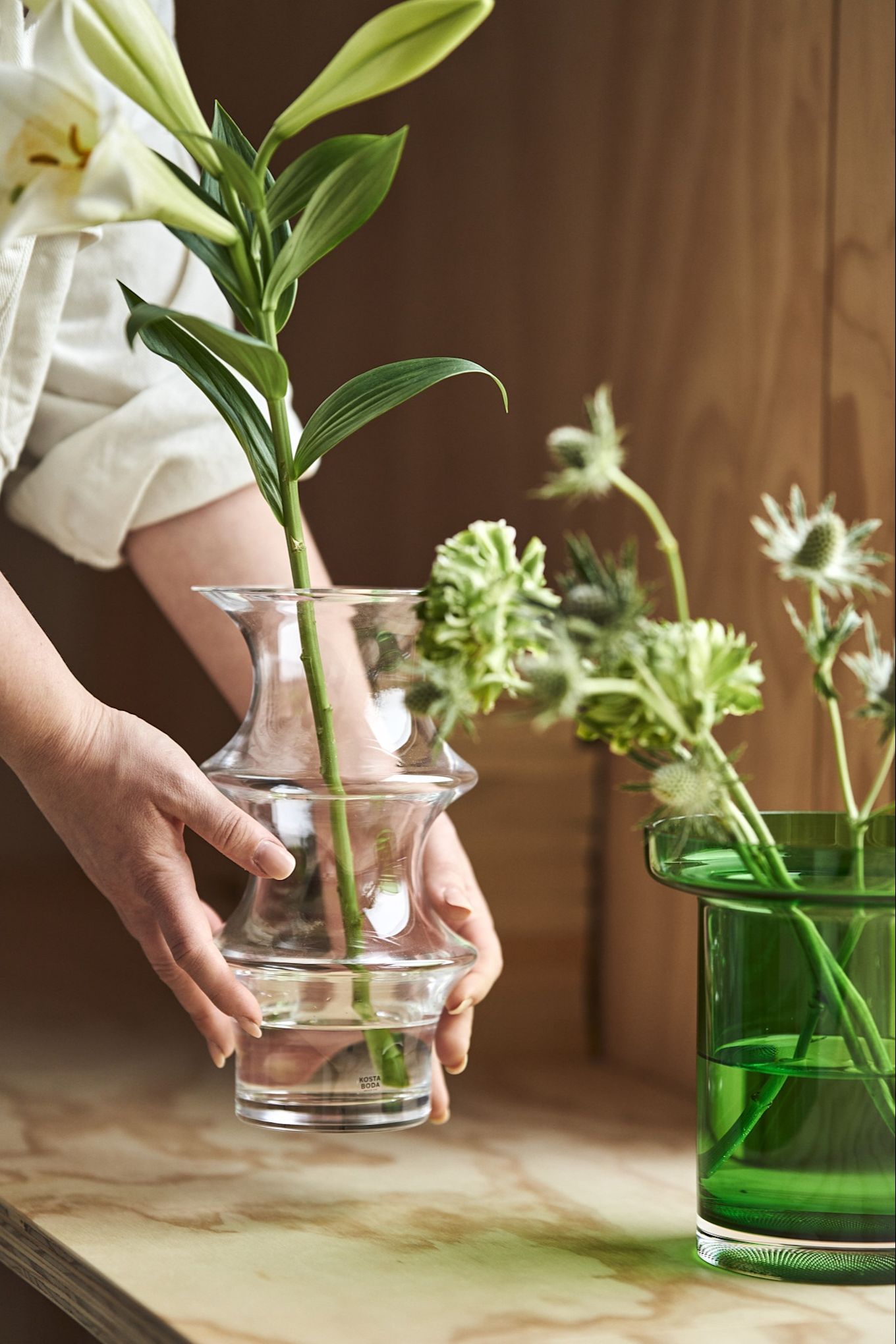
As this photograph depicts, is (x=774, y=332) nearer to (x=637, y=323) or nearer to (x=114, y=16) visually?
(x=637, y=323)

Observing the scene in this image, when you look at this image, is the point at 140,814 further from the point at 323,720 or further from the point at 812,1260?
the point at 812,1260

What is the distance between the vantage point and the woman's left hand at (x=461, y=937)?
0.65 metres

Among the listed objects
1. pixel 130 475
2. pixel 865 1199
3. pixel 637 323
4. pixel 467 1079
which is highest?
pixel 637 323

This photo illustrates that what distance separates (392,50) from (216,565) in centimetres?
38

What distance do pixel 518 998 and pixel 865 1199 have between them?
0.52m

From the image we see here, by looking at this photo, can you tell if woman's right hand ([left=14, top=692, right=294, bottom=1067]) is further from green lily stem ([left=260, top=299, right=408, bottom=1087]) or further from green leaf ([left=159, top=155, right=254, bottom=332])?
green leaf ([left=159, top=155, right=254, bottom=332])

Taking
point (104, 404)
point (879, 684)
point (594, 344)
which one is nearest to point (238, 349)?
point (879, 684)

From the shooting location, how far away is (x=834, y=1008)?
48 centimetres

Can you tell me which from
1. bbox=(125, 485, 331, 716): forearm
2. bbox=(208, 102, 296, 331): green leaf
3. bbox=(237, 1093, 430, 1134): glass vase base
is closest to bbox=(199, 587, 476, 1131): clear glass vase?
bbox=(237, 1093, 430, 1134): glass vase base

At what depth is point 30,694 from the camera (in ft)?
1.93

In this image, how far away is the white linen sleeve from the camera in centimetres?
78

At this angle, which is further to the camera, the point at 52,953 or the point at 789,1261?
the point at 52,953

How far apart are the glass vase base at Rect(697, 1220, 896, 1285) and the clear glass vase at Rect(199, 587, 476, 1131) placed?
147 mm

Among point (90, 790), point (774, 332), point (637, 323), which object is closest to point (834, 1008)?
point (90, 790)
